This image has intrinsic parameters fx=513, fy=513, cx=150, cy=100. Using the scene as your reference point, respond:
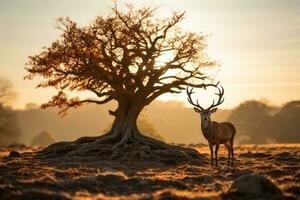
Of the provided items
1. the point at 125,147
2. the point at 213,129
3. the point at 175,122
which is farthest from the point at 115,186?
the point at 175,122

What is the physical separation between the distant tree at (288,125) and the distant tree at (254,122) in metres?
1.38

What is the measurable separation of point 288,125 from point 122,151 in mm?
63767

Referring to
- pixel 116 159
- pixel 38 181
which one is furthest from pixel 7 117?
pixel 38 181

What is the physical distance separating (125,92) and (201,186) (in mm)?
18100

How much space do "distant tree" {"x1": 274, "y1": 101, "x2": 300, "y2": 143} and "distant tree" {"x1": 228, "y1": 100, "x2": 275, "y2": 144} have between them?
1.38 metres

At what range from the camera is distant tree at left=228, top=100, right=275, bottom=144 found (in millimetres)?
93062

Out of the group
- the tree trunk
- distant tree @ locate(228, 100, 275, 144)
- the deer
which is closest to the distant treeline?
distant tree @ locate(228, 100, 275, 144)

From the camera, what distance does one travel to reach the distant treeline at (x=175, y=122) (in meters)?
92.2

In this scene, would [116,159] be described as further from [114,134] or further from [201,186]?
[201,186]

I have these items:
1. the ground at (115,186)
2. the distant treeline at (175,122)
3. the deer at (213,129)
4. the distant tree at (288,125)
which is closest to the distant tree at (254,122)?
the distant treeline at (175,122)

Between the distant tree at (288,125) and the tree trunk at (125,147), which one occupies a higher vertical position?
the distant tree at (288,125)

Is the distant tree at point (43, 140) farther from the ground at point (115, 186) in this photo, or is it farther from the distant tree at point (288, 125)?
the ground at point (115, 186)

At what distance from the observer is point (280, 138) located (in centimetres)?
9144

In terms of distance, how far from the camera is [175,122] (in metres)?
162
